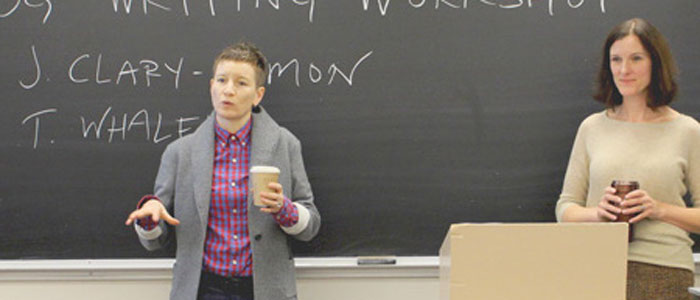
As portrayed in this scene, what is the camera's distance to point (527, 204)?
8.47 ft

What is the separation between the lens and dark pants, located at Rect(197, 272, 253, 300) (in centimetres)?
230

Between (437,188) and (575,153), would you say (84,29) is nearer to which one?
(437,188)

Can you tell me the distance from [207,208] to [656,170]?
4.77 feet

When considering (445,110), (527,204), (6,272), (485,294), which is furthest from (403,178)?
(6,272)

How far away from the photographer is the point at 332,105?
8.54 ft

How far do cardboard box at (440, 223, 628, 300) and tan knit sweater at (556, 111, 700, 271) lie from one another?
77 centimetres

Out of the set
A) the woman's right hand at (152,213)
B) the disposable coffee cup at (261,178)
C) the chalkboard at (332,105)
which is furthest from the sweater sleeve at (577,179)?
the woman's right hand at (152,213)

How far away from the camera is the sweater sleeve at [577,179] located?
2.31 meters

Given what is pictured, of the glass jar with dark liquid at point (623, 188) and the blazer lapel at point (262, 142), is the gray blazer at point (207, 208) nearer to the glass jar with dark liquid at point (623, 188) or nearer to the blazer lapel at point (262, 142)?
the blazer lapel at point (262, 142)

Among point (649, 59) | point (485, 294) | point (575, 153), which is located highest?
point (649, 59)

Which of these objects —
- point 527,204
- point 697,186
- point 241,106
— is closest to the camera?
point 697,186

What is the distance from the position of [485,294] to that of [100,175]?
5.59ft

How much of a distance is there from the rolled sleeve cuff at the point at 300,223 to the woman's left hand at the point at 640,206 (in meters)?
0.99

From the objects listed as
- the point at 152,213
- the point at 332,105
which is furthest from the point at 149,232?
the point at 332,105
